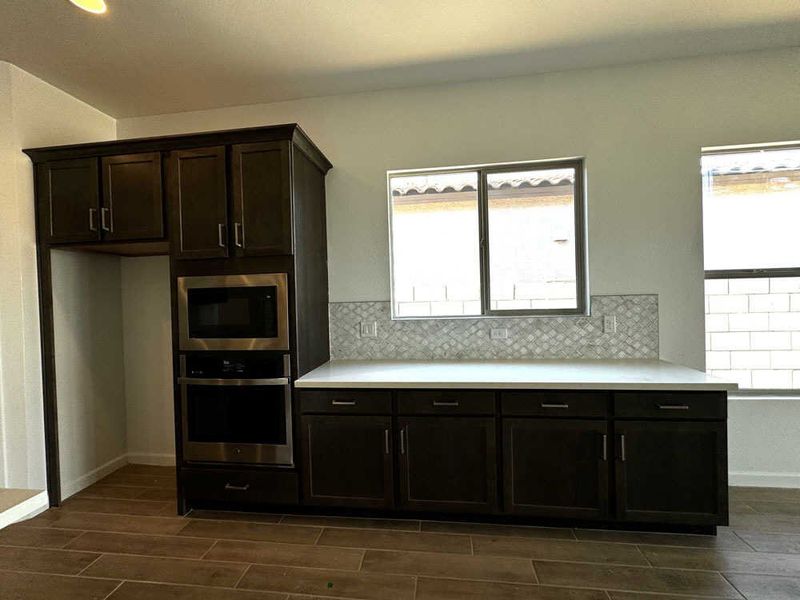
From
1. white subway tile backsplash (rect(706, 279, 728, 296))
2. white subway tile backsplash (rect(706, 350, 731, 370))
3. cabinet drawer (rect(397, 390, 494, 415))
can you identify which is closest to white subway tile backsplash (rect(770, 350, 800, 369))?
white subway tile backsplash (rect(706, 350, 731, 370))

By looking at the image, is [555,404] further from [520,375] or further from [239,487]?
[239,487]

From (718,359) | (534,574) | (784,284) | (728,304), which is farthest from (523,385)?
(784,284)

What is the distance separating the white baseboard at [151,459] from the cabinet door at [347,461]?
1621 millimetres

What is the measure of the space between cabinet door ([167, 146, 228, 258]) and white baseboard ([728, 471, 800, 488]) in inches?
144

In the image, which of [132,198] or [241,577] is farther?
[132,198]

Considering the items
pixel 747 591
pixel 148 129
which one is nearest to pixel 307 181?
pixel 148 129

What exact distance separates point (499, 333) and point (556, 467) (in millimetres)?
965

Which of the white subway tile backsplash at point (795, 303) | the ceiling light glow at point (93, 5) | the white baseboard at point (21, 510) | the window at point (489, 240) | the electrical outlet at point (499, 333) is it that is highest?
the ceiling light glow at point (93, 5)

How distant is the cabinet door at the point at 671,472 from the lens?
2.07 m

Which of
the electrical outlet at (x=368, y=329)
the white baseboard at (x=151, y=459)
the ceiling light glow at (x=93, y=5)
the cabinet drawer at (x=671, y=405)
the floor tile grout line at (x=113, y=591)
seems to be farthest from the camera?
the white baseboard at (x=151, y=459)

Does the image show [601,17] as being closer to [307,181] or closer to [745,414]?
[307,181]

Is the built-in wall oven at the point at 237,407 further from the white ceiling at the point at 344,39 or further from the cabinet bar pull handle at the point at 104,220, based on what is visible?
the white ceiling at the point at 344,39

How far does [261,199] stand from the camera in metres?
2.39

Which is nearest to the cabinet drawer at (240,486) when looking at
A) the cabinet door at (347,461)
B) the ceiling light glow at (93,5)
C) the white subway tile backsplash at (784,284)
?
the cabinet door at (347,461)
